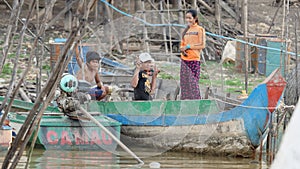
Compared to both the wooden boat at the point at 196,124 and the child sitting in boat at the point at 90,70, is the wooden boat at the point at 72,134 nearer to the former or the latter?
the wooden boat at the point at 196,124

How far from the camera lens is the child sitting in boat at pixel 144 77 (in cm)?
740

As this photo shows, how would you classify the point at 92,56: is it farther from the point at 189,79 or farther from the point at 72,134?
the point at 189,79

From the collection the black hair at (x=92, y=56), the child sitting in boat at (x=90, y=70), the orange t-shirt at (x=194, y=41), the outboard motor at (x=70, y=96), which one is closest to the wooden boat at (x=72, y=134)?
the outboard motor at (x=70, y=96)

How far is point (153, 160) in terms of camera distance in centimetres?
707

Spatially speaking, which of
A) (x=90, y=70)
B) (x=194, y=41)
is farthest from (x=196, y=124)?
(x=90, y=70)

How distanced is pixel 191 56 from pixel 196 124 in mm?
765

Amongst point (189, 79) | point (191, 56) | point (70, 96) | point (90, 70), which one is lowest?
point (70, 96)

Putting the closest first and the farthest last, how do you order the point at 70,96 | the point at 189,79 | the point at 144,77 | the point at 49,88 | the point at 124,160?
the point at 49,88
the point at 124,160
the point at 70,96
the point at 189,79
the point at 144,77

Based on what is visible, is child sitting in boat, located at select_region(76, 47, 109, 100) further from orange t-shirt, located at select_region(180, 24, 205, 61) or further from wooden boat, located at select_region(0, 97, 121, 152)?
orange t-shirt, located at select_region(180, 24, 205, 61)

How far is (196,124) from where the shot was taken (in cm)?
757

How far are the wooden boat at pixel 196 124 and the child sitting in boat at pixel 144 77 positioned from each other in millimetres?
163

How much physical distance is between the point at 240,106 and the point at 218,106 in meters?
0.24

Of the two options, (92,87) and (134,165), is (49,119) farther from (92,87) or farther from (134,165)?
(134,165)

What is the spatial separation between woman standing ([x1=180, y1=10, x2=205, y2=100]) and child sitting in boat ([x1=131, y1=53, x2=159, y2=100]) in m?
0.33
